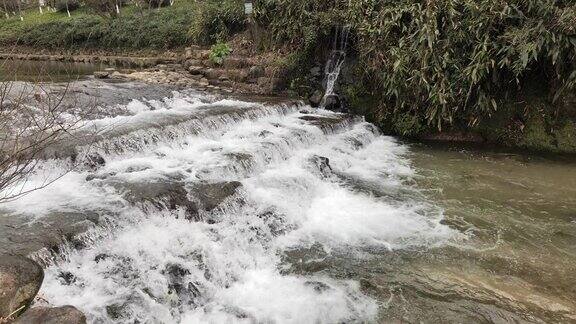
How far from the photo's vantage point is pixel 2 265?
3.41 m

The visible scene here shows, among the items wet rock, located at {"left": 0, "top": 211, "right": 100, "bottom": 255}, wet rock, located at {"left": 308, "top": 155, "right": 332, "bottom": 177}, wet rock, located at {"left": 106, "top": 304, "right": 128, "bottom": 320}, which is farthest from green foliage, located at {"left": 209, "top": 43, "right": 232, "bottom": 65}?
wet rock, located at {"left": 106, "top": 304, "right": 128, "bottom": 320}

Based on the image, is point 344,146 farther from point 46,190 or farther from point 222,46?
point 222,46

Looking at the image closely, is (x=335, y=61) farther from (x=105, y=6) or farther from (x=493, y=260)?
(x=105, y=6)

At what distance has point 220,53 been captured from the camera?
13.6 metres

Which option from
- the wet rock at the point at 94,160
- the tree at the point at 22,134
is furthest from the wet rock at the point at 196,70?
the tree at the point at 22,134

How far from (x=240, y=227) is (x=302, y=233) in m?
0.89

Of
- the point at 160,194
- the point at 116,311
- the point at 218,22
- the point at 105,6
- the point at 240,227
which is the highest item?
the point at 105,6

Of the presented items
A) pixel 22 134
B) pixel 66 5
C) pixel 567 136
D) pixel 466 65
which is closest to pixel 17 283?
pixel 22 134

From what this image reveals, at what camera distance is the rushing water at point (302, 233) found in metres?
4.16

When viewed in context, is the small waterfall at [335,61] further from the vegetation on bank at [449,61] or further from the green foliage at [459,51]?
the green foliage at [459,51]

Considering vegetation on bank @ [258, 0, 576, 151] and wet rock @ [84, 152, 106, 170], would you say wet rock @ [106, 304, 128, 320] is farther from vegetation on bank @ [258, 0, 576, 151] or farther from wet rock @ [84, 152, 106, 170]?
vegetation on bank @ [258, 0, 576, 151]

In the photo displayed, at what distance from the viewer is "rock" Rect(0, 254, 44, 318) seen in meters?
3.18

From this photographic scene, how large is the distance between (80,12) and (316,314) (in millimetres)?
31558

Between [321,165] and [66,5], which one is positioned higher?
[66,5]
